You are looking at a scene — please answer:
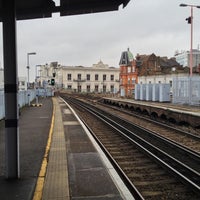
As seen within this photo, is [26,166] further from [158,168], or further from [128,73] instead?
[128,73]

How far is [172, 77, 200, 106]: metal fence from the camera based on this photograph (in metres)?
28.6

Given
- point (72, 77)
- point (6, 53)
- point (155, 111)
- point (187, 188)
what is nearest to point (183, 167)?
point (187, 188)

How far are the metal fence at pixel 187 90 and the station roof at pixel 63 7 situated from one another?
21968 millimetres

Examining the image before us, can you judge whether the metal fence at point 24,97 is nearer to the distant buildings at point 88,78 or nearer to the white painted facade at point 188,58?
the distant buildings at point 88,78

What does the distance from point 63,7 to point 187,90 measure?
23328 mm

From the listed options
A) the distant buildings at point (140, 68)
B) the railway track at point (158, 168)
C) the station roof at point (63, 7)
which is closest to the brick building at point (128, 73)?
the distant buildings at point (140, 68)

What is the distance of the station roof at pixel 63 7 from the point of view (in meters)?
7.59

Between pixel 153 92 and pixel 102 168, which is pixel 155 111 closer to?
pixel 153 92

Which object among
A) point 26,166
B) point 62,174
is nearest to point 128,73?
point 26,166

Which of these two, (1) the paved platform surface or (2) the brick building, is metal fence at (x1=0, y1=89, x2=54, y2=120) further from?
(2) the brick building

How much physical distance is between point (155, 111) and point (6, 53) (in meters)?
19.3

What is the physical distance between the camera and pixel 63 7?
780cm

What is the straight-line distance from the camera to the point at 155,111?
25.0 metres

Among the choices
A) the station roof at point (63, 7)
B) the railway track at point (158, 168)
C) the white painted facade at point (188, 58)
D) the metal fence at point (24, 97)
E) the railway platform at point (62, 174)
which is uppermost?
the white painted facade at point (188, 58)
